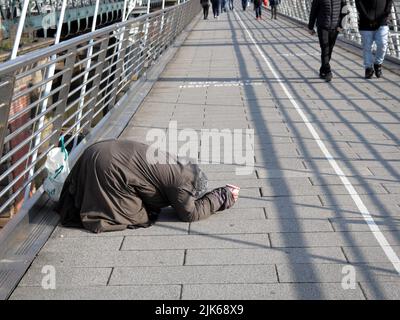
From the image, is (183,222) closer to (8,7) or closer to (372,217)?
(372,217)

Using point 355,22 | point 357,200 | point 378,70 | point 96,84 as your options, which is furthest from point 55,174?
point 355,22

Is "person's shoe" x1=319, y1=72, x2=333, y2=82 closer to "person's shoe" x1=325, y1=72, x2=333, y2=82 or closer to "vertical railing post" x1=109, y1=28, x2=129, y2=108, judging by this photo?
"person's shoe" x1=325, y1=72, x2=333, y2=82

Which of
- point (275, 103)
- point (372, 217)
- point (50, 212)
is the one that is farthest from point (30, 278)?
point (275, 103)

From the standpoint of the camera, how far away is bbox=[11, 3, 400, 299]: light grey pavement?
3719mm

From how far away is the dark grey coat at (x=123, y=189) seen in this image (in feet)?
14.7

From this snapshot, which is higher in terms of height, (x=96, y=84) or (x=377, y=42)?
(x=377, y=42)

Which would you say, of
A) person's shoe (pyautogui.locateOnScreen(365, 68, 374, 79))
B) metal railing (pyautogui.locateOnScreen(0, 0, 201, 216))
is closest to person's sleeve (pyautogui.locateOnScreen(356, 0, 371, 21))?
person's shoe (pyautogui.locateOnScreen(365, 68, 374, 79))

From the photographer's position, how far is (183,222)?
4805 mm

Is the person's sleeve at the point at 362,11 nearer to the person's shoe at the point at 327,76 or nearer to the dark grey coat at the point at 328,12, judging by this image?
the dark grey coat at the point at 328,12

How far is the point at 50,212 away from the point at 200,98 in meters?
5.43

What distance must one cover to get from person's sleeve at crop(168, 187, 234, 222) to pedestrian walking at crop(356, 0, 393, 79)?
669cm

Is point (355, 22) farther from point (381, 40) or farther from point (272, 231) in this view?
point (272, 231)

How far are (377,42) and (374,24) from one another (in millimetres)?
284

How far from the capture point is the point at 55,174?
493 cm
